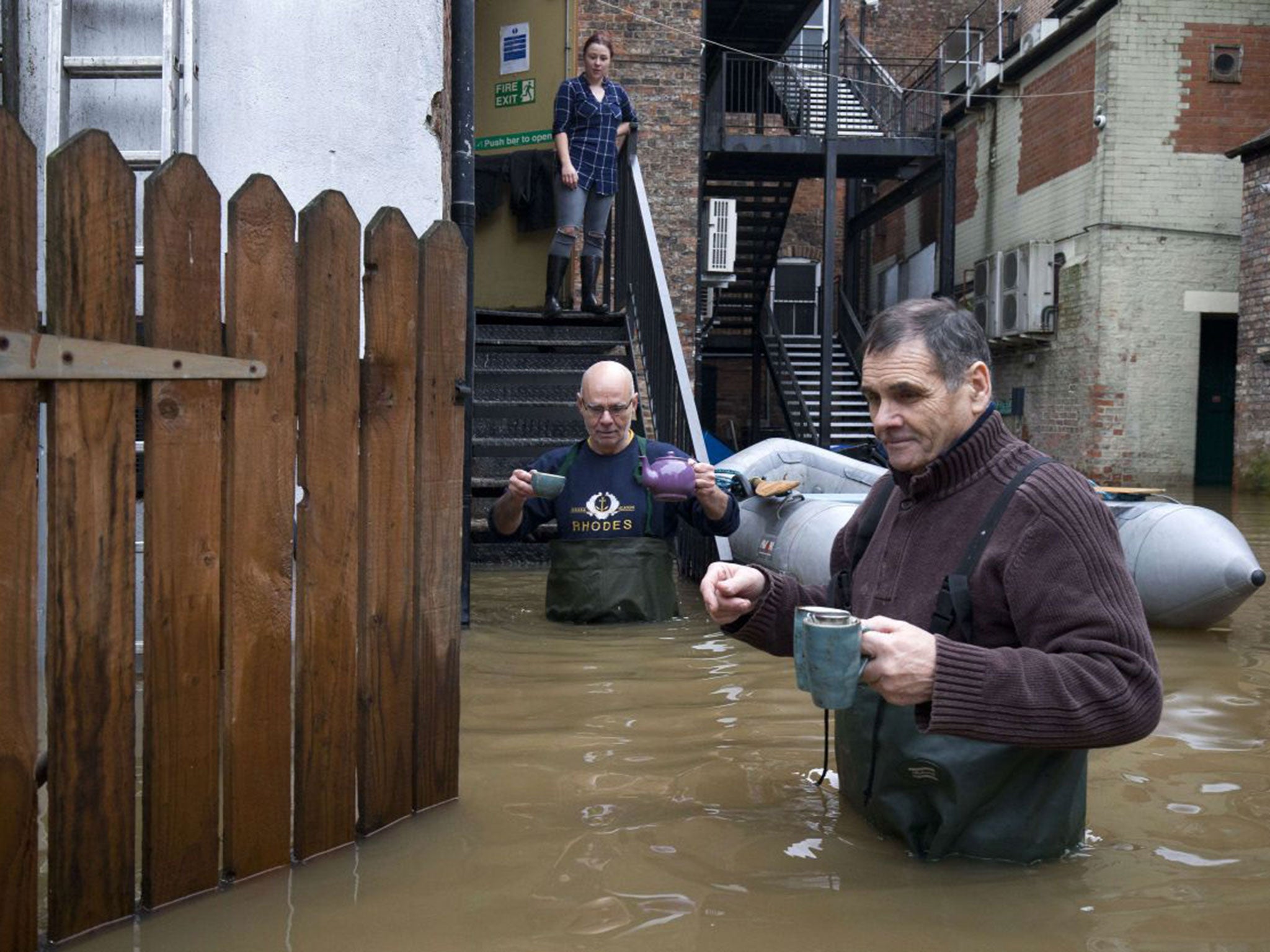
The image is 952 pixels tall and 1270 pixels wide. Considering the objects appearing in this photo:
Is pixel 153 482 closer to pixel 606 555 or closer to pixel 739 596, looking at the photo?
pixel 739 596

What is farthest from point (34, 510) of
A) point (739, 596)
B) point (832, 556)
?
point (832, 556)

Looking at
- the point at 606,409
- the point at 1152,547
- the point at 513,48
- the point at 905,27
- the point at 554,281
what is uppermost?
the point at 905,27

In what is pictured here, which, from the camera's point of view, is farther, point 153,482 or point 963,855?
point 963,855

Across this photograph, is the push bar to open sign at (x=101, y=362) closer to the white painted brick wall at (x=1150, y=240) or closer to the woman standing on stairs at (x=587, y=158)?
the woman standing on stairs at (x=587, y=158)

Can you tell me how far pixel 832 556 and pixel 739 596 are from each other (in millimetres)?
418

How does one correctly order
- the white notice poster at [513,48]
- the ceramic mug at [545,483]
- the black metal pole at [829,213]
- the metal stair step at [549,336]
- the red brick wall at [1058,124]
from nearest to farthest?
1. the ceramic mug at [545,483]
2. the metal stair step at [549,336]
3. the white notice poster at [513,48]
4. the black metal pole at [829,213]
5. the red brick wall at [1058,124]

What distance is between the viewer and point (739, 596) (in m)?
Result: 3.05

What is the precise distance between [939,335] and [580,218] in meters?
7.11

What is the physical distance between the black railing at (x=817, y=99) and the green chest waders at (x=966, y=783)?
13.2 meters

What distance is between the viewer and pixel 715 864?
2.94m

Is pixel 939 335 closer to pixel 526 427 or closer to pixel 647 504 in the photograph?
pixel 647 504

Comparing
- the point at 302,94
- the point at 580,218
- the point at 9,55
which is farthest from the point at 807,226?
the point at 9,55

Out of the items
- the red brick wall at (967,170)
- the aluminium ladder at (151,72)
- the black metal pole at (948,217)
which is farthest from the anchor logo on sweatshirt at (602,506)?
the red brick wall at (967,170)

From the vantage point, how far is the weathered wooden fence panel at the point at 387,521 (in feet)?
9.86
